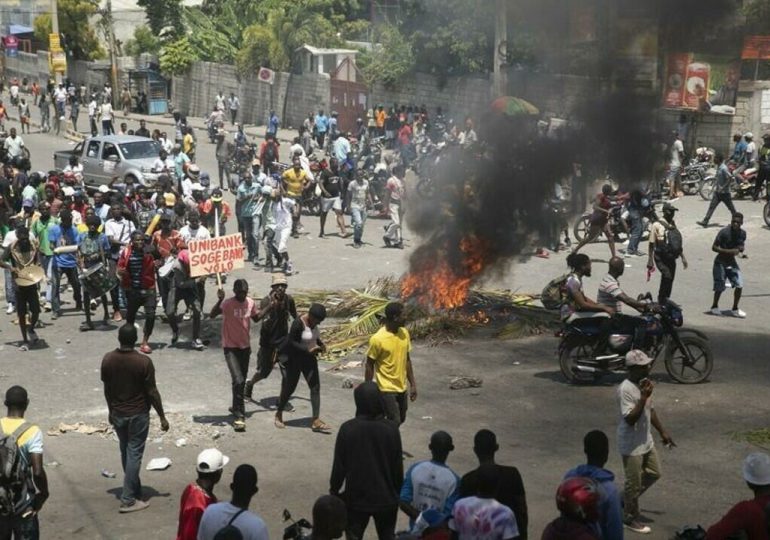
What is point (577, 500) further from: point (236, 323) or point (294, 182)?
point (294, 182)

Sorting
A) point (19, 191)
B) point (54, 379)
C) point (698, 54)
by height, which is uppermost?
point (698, 54)

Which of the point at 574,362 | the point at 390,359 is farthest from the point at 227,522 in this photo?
the point at 574,362

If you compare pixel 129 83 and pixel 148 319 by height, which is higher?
pixel 129 83

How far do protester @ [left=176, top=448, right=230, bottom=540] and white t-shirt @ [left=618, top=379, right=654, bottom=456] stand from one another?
3.07m

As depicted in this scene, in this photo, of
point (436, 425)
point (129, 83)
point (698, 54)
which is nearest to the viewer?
point (436, 425)

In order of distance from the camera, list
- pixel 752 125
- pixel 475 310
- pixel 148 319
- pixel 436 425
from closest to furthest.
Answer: pixel 436 425
pixel 148 319
pixel 475 310
pixel 752 125

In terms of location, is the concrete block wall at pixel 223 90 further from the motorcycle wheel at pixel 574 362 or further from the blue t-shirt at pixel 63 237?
the motorcycle wheel at pixel 574 362

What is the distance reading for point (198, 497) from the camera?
6.36 meters

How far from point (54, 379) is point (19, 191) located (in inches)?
377

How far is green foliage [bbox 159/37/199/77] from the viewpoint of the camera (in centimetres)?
4469

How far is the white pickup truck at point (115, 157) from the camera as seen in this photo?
86.2 ft

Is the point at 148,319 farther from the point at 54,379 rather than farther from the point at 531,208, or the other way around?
the point at 531,208

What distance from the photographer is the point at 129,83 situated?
45.9 m

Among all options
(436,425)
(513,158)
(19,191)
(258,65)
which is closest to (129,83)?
(258,65)
